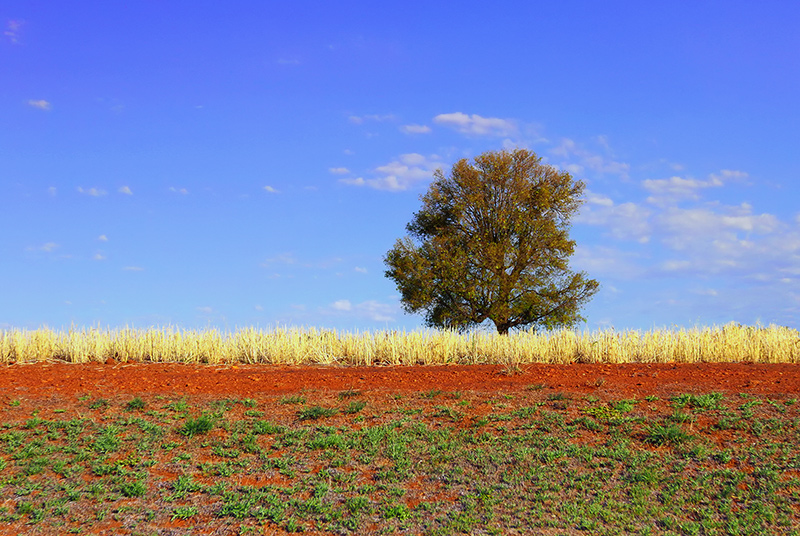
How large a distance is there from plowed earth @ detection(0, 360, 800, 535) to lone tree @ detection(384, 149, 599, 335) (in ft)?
37.8

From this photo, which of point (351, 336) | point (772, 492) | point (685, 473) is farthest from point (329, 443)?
point (351, 336)

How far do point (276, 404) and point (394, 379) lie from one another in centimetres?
301

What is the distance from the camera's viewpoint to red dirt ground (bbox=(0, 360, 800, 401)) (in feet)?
35.0

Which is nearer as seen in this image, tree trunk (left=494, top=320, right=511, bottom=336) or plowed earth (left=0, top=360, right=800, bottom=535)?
plowed earth (left=0, top=360, right=800, bottom=535)

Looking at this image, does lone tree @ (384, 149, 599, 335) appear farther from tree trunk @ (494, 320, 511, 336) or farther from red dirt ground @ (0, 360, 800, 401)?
red dirt ground @ (0, 360, 800, 401)

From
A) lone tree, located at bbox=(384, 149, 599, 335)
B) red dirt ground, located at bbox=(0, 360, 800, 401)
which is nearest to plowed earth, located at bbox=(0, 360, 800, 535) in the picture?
red dirt ground, located at bbox=(0, 360, 800, 401)

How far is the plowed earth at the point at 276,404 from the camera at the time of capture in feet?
20.2

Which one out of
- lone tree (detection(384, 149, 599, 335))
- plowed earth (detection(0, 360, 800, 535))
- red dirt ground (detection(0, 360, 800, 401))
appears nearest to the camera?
plowed earth (detection(0, 360, 800, 535))

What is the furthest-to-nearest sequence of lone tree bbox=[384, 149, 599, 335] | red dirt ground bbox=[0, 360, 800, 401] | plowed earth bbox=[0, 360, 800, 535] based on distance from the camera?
lone tree bbox=[384, 149, 599, 335] < red dirt ground bbox=[0, 360, 800, 401] < plowed earth bbox=[0, 360, 800, 535]

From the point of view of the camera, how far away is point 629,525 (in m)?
5.88

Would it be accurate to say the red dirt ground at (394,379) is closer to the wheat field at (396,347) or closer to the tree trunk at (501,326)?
the wheat field at (396,347)

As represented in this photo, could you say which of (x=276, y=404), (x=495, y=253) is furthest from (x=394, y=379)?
(x=495, y=253)

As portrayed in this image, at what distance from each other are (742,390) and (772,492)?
4152mm

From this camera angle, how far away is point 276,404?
959 centimetres
